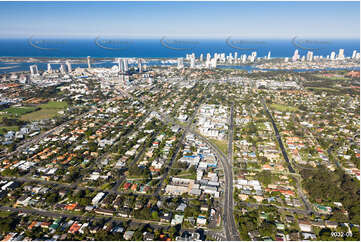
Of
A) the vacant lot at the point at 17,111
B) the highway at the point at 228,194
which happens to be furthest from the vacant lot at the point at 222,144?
the vacant lot at the point at 17,111

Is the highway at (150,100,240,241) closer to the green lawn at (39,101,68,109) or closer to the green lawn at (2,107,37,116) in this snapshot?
the green lawn at (39,101,68,109)

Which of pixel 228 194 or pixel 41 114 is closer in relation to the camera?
pixel 228 194

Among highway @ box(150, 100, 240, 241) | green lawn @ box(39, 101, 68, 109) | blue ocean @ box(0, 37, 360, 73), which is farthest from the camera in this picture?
blue ocean @ box(0, 37, 360, 73)

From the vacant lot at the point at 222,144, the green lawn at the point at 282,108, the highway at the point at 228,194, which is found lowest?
the highway at the point at 228,194

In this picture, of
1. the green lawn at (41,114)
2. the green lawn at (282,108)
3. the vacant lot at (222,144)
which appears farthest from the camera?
the green lawn at (282,108)

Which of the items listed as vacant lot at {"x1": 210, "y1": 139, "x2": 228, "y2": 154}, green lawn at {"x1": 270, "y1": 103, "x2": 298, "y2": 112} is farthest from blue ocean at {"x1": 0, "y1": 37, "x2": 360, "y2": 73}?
vacant lot at {"x1": 210, "y1": 139, "x2": 228, "y2": 154}

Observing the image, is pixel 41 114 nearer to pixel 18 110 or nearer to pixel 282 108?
pixel 18 110

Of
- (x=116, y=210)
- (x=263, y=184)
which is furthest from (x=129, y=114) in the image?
(x=263, y=184)

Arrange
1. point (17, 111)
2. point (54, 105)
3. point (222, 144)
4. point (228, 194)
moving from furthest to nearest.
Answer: point (54, 105)
point (17, 111)
point (222, 144)
point (228, 194)

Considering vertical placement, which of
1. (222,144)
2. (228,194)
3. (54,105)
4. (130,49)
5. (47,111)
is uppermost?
(130,49)

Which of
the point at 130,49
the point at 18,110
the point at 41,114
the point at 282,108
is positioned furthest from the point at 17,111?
the point at 130,49

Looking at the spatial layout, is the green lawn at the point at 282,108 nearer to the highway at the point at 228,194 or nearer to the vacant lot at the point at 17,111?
the highway at the point at 228,194
